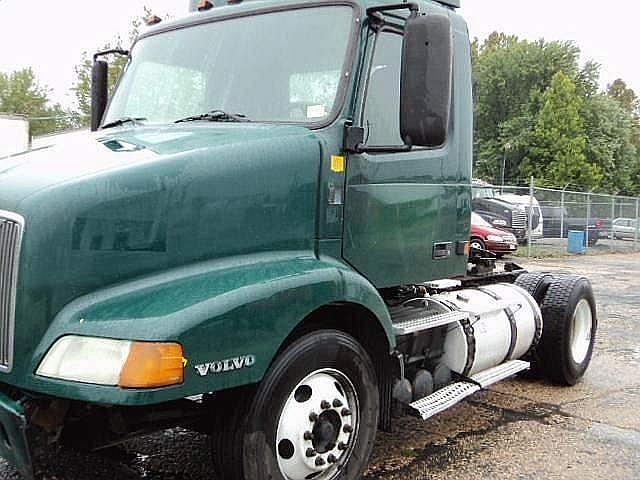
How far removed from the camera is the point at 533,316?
6.09m

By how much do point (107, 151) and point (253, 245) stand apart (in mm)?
851

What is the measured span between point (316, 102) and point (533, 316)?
316cm

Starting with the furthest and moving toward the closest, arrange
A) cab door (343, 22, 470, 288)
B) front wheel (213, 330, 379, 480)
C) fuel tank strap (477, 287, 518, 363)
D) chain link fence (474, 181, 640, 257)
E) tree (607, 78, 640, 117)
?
tree (607, 78, 640, 117)
chain link fence (474, 181, 640, 257)
fuel tank strap (477, 287, 518, 363)
cab door (343, 22, 470, 288)
front wheel (213, 330, 379, 480)

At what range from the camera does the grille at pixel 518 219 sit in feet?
70.5

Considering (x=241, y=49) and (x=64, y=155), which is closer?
(x=64, y=155)

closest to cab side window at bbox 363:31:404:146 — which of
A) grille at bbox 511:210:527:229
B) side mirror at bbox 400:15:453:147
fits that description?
side mirror at bbox 400:15:453:147

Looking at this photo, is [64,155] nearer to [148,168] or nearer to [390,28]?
[148,168]

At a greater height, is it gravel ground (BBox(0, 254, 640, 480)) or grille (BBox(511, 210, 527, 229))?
grille (BBox(511, 210, 527, 229))

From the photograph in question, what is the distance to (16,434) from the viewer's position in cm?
287

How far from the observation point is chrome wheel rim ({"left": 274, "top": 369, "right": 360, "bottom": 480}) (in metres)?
3.47

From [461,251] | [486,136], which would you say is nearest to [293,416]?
[461,251]

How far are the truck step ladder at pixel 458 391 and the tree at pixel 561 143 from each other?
44027 mm

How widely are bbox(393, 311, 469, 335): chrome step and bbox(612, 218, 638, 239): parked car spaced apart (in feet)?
84.0

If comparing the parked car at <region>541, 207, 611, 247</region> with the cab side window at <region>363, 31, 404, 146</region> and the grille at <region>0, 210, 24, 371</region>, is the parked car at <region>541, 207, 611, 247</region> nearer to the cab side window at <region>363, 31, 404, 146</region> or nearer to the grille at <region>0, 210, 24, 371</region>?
the cab side window at <region>363, 31, 404, 146</region>
